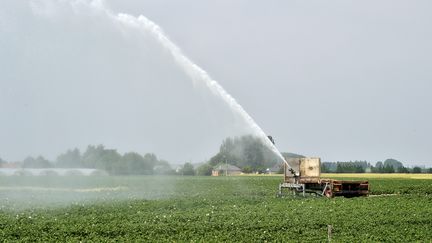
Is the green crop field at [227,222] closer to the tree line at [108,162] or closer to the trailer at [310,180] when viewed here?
the trailer at [310,180]

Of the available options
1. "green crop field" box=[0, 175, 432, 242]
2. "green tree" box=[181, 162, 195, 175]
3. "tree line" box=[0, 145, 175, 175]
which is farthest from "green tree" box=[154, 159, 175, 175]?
"green tree" box=[181, 162, 195, 175]

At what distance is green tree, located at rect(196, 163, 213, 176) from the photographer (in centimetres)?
11186

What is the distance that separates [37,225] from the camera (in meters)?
21.9

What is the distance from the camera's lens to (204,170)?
116m

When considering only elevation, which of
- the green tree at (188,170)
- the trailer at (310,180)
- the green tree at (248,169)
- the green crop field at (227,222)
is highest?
the green tree at (248,169)

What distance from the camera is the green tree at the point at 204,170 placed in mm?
111863

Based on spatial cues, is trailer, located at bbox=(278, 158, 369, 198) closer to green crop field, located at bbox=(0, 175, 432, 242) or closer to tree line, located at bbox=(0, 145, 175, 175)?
green crop field, located at bbox=(0, 175, 432, 242)

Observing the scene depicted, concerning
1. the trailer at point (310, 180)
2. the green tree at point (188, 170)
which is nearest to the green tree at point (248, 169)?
the green tree at point (188, 170)

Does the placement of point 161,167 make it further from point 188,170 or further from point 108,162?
point 188,170

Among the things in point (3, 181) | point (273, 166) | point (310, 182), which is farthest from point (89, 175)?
point (273, 166)

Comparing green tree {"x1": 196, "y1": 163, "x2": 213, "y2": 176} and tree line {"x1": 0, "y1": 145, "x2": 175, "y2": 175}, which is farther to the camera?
green tree {"x1": 196, "y1": 163, "x2": 213, "y2": 176}

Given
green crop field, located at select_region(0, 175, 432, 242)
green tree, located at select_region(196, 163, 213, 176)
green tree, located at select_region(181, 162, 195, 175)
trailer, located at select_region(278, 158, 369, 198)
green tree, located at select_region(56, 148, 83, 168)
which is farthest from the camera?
green tree, located at select_region(196, 163, 213, 176)

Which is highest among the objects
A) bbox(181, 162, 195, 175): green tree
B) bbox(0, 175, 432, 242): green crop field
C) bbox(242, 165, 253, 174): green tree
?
bbox(242, 165, 253, 174): green tree

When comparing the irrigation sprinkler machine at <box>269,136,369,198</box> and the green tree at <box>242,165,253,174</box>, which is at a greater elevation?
the green tree at <box>242,165,253,174</box>
